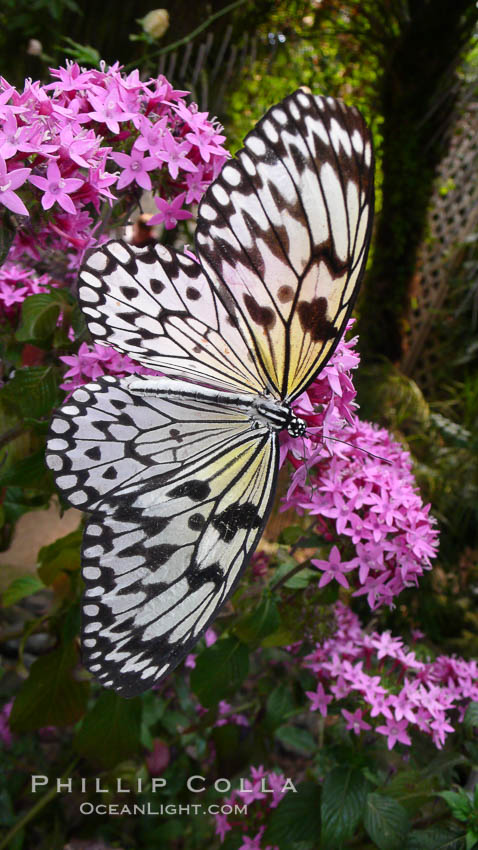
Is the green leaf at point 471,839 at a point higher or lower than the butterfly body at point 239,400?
lower

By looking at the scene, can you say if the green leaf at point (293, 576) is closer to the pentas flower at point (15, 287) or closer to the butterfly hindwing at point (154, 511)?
the butterfly hindwing at point (154, 511)

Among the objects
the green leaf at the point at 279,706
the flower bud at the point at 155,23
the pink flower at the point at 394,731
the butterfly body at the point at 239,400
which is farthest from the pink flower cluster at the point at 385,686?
the flower bud at the point at 155,23

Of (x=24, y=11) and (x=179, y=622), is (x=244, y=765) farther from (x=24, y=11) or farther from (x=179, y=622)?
(x=24, y=11)

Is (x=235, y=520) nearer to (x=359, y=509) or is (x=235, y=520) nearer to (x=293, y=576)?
(x=359, y=509)

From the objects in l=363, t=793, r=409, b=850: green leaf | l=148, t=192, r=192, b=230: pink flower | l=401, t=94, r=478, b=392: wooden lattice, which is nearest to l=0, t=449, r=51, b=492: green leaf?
l=148, t=192, r=192, b=230: pink flower

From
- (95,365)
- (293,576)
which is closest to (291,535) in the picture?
(293,576)

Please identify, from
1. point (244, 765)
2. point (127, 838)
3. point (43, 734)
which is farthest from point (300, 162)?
point (43, 734)
